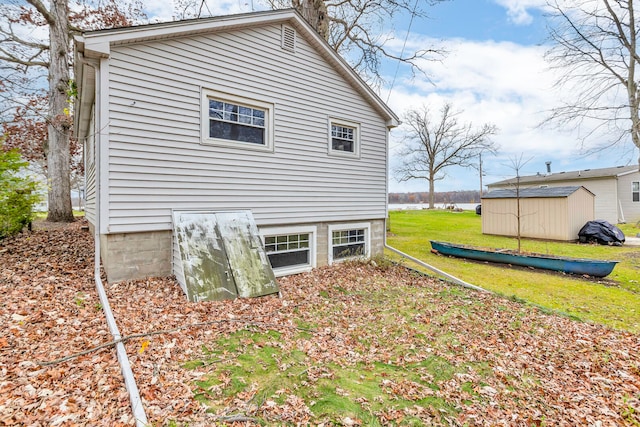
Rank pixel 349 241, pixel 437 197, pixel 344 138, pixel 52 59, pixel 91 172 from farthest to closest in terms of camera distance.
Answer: pixel 437 197
pixel 52 59
pixel 349 241
pixel 344 138
pixel 91 172

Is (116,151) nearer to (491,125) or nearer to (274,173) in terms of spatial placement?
(274,173)

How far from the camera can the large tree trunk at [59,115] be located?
1051cm

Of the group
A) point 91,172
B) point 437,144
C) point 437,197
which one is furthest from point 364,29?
point 437,197

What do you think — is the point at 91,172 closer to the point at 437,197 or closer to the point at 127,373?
the point at 127,373

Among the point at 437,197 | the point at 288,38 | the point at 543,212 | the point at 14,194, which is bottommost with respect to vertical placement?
the point at 543,212

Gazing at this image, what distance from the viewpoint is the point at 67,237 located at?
8.17 meters

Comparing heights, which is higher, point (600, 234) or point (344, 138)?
point (344, 138)

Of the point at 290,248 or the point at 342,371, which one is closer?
the point at 342,371

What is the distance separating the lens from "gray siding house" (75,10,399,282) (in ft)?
16.8

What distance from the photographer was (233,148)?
6.34m

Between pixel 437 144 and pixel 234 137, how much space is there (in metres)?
33.6

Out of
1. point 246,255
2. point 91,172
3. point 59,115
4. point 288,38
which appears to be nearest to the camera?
point 246,255

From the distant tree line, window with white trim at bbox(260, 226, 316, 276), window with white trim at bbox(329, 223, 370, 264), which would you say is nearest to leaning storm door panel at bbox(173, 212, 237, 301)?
window with white trim at bbox(260, 226, 316, 276)

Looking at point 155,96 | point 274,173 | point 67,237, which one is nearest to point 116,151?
point 155,96
